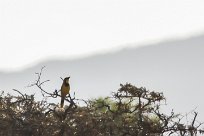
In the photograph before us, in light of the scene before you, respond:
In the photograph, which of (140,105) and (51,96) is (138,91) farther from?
(51,96)

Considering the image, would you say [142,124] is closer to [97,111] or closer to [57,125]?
[97,111]

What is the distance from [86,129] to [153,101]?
70.1 inches

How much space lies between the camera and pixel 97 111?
13578 mm

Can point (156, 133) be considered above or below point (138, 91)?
below

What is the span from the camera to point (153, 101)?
13250 millimetres

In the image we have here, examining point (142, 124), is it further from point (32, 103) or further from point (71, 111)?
point (32, 103)

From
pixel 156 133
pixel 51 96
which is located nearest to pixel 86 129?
pixel 51 96

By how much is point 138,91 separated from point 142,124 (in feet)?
2.82

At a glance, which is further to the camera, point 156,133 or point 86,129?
point 156,133

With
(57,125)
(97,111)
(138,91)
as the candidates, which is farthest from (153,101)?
(57,125)

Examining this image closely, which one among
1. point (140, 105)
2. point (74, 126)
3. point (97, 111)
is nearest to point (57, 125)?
point (74, 126)

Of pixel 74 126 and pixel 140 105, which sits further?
pixel 140 105

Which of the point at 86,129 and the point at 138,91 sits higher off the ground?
the point at 138,91

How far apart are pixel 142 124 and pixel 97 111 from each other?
1125 mm
